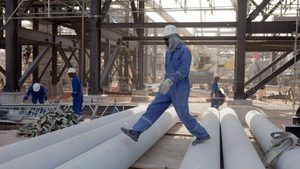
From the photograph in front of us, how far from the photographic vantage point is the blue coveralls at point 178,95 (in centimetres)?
517

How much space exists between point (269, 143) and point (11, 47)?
30.8ft

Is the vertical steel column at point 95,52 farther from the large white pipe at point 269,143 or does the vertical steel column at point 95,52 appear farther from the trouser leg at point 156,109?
the trouser leg at point 156,109

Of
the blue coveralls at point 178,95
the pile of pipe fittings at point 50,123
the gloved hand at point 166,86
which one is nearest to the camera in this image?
the gloved hand at point 166,86

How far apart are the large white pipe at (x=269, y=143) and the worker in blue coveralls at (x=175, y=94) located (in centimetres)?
105

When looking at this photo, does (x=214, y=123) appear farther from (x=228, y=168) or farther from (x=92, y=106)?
(x=92, y=106)

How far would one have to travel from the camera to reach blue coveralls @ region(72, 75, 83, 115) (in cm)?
1010

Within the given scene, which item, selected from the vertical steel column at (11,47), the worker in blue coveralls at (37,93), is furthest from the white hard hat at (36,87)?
the vertical steel column at (11,47)

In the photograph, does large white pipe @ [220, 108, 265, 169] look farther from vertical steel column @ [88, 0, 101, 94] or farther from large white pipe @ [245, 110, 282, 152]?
vertical steel column @ [88, 0, 101, 94]

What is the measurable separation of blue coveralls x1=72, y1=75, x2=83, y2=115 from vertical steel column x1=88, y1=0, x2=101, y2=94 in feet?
6.26

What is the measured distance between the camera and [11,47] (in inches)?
491

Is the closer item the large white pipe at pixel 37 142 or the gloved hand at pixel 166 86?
the large white pipe at pixel 37 142

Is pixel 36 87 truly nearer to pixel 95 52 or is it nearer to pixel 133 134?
pixel 95 52

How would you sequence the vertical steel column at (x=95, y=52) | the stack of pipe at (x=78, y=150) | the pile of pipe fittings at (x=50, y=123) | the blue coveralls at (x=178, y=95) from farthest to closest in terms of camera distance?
the vertical steel column at (x=95, y=52) → the pile of pipe fittings at (x=50, y=123) → the blue coveralls at (x=178, y=95) → the stack of pipe at (x=78, y=150)

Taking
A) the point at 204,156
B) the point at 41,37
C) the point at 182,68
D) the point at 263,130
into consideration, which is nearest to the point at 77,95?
the point at 263,130
